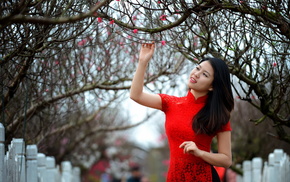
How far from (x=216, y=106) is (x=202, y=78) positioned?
249 mm

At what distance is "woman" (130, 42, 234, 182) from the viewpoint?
434 cm

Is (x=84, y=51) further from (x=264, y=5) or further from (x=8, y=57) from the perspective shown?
(x=264, y=5)

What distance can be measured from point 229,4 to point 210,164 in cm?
136

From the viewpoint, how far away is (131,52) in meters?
8.73

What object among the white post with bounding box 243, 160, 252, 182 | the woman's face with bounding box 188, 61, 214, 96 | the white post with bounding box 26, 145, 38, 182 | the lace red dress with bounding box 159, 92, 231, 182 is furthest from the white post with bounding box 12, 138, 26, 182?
the white post with bounding box 243, 160, 252, 182

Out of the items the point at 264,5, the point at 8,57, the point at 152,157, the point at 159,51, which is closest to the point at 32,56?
the point at 8,57

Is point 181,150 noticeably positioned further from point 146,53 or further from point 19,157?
point 19,157

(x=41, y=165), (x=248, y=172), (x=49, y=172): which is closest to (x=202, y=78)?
(x=41, y=165)

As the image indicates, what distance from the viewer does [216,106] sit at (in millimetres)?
4395

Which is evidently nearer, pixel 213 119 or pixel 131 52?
pixel 213 119

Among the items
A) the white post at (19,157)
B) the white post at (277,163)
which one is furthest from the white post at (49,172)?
the white post at (277,163)

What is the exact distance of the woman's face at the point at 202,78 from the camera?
4473 mm

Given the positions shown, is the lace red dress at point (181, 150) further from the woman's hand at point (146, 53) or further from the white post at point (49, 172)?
the white post at point (49, 172)

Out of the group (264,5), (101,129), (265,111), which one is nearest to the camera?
(264,5)
